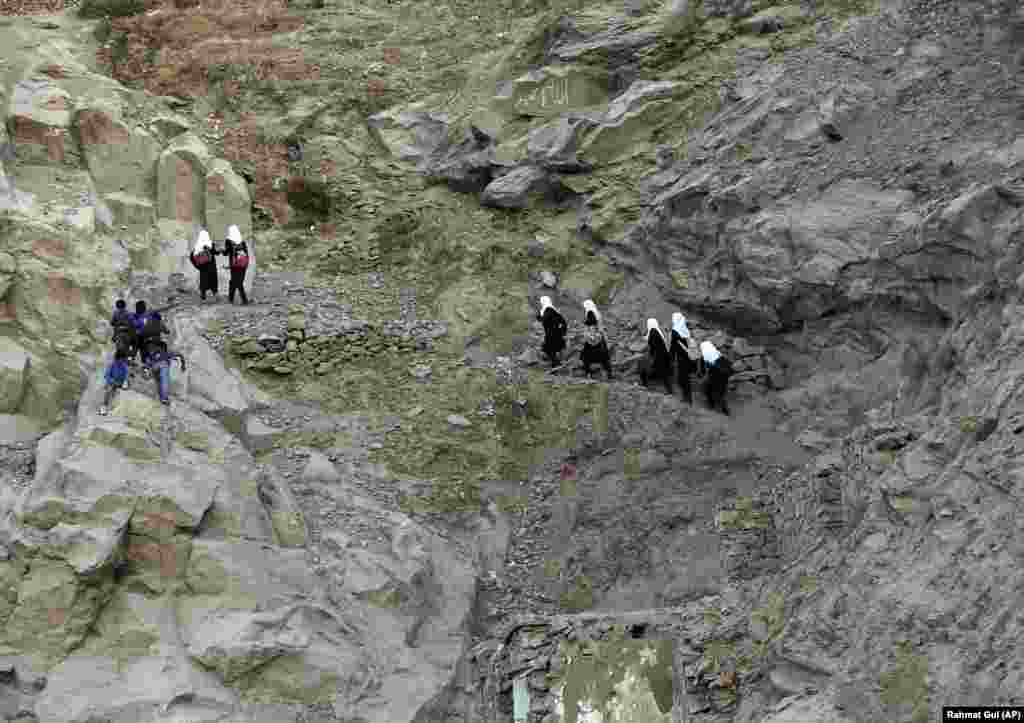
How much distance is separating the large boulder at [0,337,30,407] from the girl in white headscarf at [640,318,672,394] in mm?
11568

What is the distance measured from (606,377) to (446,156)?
9.60m

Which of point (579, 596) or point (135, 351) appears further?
point (579, 596)

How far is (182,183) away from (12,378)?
8344 millimetres

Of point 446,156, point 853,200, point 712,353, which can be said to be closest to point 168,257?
point 446,156

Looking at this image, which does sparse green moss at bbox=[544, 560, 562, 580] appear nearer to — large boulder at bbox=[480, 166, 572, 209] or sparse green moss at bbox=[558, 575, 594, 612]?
sparse green moss at bbox=[558, 575, 594, 612]

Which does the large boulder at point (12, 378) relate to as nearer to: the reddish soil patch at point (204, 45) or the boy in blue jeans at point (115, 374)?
the boy in blue jeans at point (115, 374)

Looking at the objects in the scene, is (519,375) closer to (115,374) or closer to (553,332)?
(553,332)

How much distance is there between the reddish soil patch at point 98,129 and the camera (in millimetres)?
26781

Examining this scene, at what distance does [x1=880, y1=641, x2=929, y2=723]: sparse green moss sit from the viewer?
10922mm

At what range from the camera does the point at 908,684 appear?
441 inches

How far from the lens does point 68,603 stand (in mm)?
16266

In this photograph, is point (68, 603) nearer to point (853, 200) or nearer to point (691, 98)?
point (853, 200)

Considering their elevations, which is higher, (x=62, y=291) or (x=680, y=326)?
(x=62, y=291)

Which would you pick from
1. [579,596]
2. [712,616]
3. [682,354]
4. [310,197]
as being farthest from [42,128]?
[712,616]
